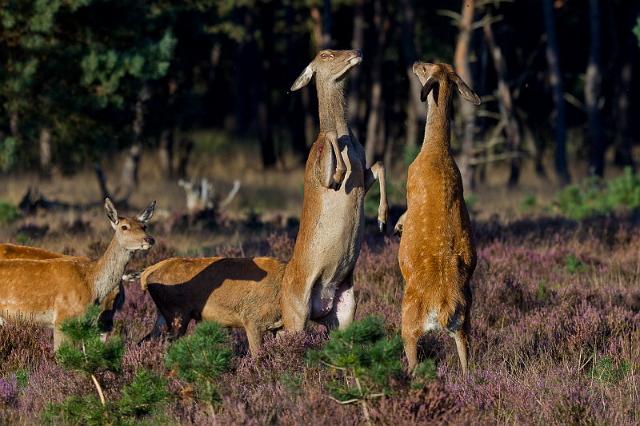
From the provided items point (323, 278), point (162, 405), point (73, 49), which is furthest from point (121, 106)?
point (162, 405)

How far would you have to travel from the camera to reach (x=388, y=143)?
40.8 metres

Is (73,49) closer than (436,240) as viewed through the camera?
No

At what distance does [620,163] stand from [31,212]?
930 inches

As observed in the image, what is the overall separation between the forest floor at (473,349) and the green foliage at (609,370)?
0.01 metres

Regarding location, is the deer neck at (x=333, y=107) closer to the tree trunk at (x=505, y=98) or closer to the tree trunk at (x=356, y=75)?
the tree trunk at (x=356, y=75)

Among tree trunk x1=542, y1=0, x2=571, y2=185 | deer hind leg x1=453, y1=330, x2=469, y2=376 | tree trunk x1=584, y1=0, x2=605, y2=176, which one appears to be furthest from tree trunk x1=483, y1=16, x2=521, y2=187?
deer hind leg x1=453, y1=330, x2=469, y2=376

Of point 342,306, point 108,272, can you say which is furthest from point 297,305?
point 108,272

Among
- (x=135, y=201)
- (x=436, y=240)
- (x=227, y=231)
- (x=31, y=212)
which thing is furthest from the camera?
(x=135, y=201)

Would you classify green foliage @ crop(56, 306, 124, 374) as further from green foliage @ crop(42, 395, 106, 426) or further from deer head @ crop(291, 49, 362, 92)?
deer head @ crop(291, 49, 362, 92)

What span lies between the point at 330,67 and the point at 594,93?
2292cm

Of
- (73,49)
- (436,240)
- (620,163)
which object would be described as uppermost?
(73,49)

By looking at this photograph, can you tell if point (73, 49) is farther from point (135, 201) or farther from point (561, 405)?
point (561, 405)

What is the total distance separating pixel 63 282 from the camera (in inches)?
376

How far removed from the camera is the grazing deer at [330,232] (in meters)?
8.88
